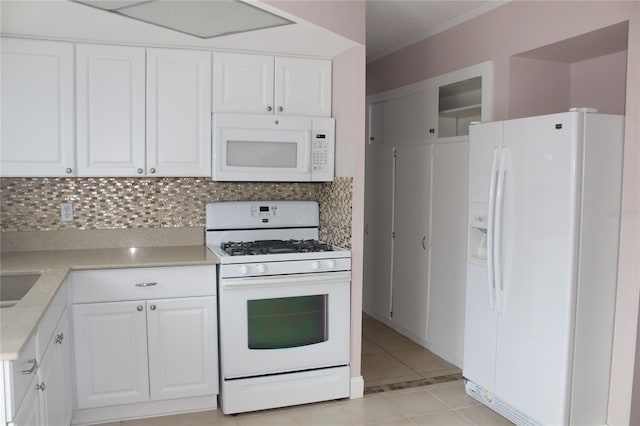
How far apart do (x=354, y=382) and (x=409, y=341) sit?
3.77ft

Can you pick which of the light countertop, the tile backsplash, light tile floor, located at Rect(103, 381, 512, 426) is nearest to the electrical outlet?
the tile backsplash

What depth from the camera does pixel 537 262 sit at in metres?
2.73

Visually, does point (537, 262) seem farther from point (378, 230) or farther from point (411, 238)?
point (378, 230)

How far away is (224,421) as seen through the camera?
301 cm

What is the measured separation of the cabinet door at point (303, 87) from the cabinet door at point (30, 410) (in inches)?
81.2

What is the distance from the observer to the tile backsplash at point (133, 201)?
3240 mm

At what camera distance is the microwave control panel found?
341cm

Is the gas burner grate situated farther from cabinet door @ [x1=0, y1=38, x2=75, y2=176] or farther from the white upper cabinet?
cabinet door @ [x1=0, y1=38, x2=75, y2=176]

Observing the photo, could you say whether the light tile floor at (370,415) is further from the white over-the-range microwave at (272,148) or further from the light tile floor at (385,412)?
the white over-the-range microwave at (272,148)

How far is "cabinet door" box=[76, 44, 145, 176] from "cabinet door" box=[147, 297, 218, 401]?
0.84 metres

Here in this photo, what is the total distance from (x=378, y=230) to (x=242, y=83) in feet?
6.72

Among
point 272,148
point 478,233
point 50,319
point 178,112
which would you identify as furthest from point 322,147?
point 50,319

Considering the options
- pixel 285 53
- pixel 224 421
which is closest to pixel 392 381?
pixel 224 421

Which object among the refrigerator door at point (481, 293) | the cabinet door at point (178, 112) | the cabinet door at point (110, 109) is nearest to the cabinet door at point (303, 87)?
the cabinet door at point (178, 112)
